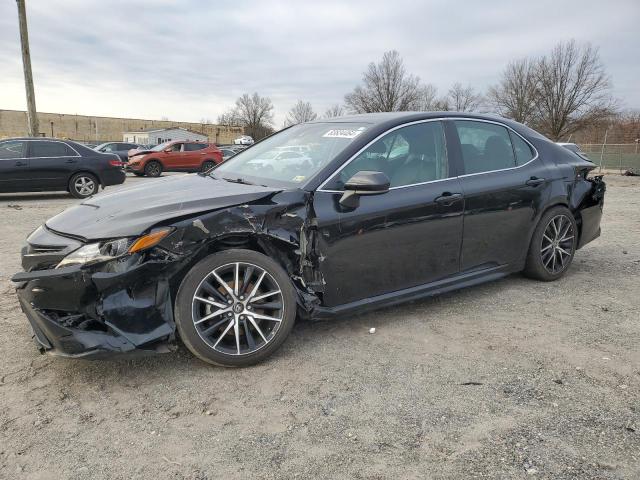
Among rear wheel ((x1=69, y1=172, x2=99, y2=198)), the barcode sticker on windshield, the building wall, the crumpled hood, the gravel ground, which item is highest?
the building wall

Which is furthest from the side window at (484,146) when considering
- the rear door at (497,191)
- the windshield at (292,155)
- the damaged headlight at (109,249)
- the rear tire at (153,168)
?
the rear tire at (153,168)

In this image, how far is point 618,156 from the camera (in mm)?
28609

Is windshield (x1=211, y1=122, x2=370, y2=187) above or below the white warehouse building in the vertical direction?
below

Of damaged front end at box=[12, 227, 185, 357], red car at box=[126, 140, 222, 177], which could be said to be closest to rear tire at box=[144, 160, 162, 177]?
red car at box=[126, 140, 222, 177]

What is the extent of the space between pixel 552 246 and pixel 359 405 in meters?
3.00

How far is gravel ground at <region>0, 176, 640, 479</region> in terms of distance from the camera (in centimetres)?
216

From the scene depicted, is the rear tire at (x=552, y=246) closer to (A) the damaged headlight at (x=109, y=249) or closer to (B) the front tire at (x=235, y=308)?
(B) the front tire at (x=235, y=308)

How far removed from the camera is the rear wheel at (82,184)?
39.0 feet

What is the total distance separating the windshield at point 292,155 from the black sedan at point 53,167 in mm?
9035

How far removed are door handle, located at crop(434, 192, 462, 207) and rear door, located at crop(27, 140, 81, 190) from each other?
10.7 meters

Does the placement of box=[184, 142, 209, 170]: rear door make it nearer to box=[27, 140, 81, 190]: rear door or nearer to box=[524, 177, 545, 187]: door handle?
box=[27, 140, 81, 190]: rear door

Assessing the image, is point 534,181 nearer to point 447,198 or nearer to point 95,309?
point 447,198

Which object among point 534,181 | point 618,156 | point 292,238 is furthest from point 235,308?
point 618,156

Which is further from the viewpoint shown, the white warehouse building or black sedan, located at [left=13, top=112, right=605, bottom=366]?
the white warehouse building
